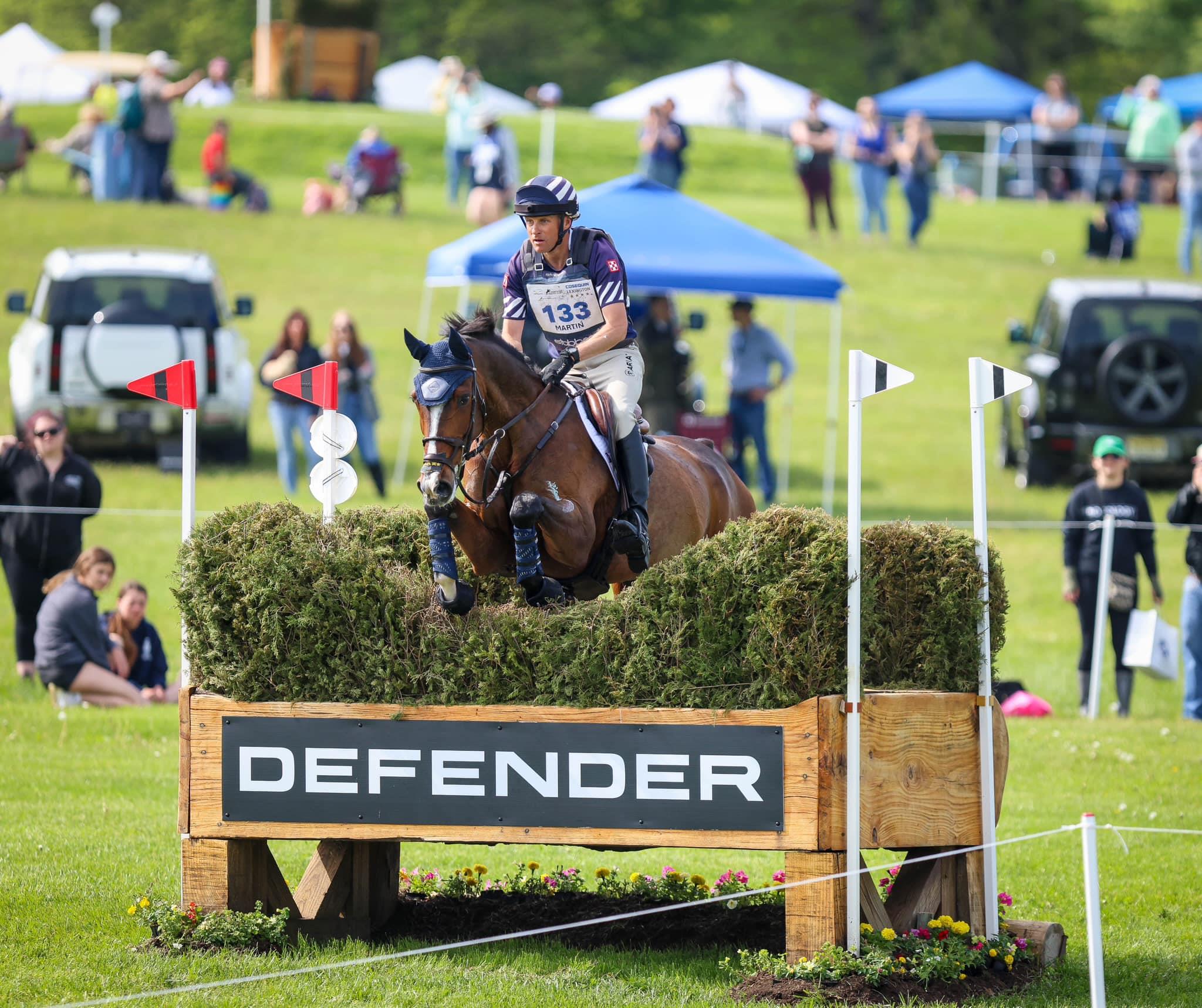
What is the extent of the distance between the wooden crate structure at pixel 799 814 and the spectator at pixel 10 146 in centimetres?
2727

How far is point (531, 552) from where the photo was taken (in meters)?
7.52

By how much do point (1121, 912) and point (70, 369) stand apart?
13.8 metres

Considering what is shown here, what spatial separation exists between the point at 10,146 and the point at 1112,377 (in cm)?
2129

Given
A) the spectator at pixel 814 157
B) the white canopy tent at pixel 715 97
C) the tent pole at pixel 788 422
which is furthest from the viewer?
the white canopy tent at pixel 715 97

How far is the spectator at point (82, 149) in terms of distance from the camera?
107 feet

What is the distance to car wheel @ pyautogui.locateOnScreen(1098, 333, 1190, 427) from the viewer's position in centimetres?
1908

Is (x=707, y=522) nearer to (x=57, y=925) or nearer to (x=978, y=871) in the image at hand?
(x=978, y=871)

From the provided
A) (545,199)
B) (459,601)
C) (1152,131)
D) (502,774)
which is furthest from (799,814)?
(1152,131)

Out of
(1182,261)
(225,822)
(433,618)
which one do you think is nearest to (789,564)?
(433,618)

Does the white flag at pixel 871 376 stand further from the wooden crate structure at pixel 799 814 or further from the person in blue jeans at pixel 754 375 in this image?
the person in blue jeans at pixel 754 375

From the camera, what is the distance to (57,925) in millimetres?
7285

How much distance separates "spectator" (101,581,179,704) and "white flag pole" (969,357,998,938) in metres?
6.95

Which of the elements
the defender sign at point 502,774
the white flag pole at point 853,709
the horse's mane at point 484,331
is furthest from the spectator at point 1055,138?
the defender sign at point 502,774

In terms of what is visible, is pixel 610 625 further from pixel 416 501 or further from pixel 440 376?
pixel 416 501
